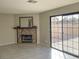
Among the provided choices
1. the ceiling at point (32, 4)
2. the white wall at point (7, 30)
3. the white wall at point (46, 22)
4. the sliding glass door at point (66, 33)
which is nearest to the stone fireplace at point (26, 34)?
the white wall at point (7, 30)

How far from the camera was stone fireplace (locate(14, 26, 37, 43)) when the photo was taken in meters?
9.30

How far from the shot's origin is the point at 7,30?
8.99 metres

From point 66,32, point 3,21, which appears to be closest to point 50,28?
Answer: point 66,32

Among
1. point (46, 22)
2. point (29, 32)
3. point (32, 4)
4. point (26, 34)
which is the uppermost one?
point (32, 4)

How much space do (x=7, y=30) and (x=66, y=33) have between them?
483cm

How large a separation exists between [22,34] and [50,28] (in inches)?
111

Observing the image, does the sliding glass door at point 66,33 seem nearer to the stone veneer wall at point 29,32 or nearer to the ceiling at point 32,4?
the ceiling at point 32,4

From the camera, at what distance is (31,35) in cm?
940

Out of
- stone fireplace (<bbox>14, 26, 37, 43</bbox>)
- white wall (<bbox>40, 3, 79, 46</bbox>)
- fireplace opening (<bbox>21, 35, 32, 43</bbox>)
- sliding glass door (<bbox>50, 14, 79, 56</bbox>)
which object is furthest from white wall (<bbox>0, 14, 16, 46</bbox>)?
sliding glass door (<bbox>50, 14, 79, 56</bbox>)

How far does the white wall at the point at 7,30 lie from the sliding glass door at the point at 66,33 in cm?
338

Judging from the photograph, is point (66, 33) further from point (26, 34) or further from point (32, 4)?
point (26, 34)

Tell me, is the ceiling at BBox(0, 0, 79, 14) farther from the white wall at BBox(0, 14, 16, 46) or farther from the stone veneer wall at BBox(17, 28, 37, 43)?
the stone veneer wall at BBox(17, 28, 37, 43)

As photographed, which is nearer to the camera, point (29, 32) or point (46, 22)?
point (46, 22)

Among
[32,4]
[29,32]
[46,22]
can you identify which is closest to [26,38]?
[29,32]
